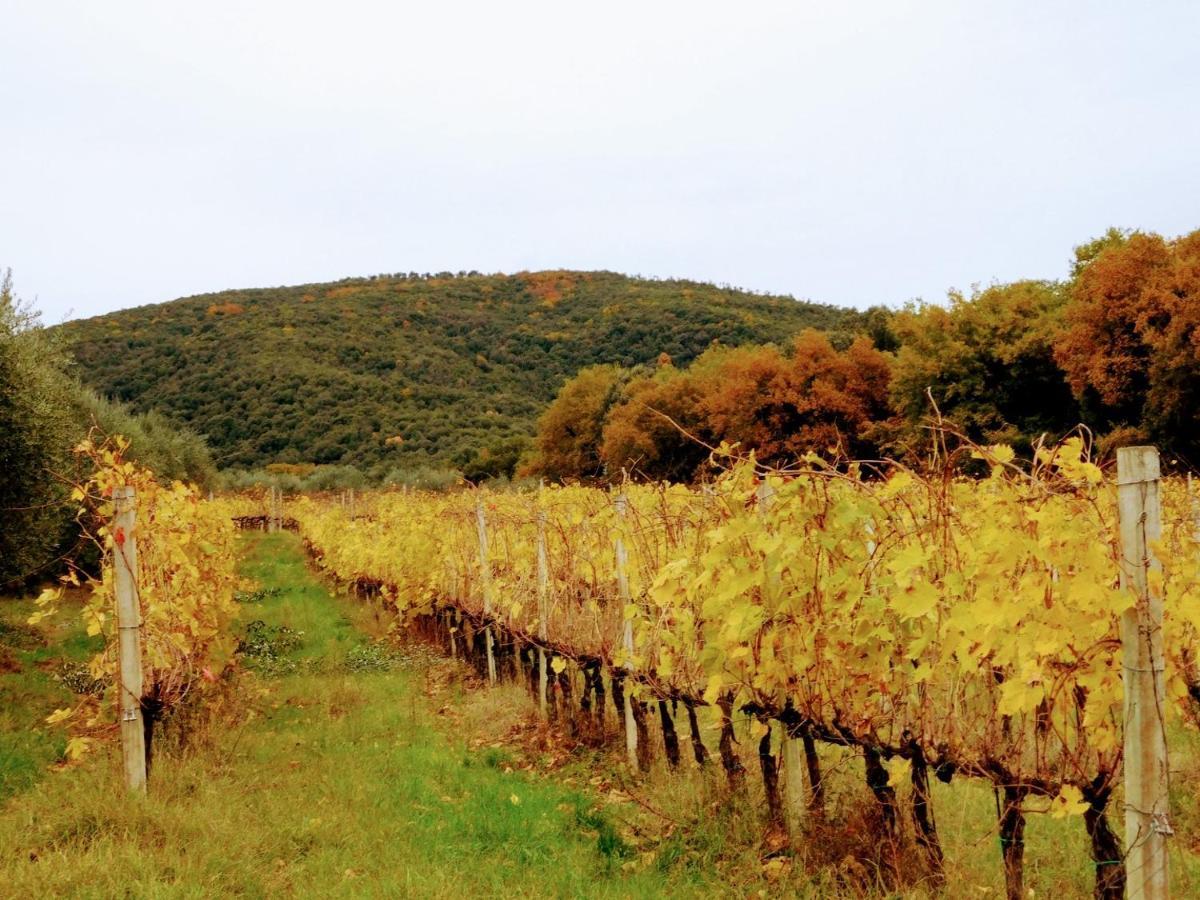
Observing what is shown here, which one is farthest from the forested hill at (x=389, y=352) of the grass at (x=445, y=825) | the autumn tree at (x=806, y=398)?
the grass at (x=445, y=825)

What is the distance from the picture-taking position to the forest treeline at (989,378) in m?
20.6

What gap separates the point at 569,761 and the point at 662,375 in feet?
126

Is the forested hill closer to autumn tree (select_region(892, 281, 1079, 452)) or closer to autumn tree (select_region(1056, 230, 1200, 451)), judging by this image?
autumn tree (select_region(892, 281, 1079, 452))

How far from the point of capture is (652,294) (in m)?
83.1

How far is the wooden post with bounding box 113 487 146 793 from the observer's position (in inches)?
209

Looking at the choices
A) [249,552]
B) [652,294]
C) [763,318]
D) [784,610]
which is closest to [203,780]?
[784,610]

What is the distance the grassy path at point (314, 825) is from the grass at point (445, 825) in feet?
0.05

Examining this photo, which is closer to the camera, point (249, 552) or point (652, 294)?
point (249, 552)

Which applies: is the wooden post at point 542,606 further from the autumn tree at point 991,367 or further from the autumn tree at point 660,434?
the autumn tree at point 660,434

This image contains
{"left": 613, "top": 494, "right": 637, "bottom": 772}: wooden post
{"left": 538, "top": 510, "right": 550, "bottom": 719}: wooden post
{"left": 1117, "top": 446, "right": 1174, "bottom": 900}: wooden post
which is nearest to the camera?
{"left": 1117, "top": 446, "right": 1174, "bottom": 900}: wooden post

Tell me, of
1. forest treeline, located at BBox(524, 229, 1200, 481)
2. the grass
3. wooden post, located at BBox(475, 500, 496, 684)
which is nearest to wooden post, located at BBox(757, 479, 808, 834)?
the grass

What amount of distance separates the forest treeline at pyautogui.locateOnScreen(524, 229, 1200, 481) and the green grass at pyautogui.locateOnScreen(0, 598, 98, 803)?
31.9 feet

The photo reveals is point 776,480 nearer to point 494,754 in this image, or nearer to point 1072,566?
point 1072,566

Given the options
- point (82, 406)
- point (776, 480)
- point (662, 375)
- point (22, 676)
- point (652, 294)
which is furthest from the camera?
point (652, 294)
